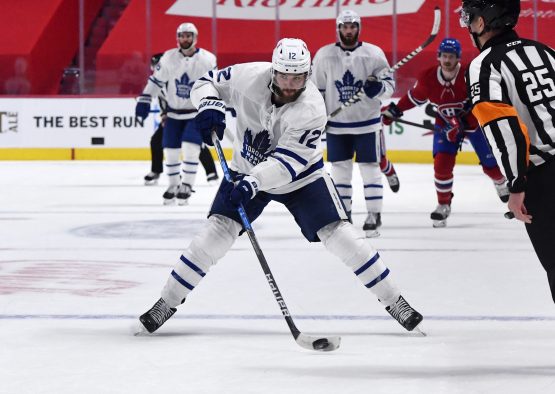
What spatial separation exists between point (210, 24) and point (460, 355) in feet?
37.1

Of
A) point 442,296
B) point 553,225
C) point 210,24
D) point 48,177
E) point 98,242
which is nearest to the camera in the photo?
point 553,225

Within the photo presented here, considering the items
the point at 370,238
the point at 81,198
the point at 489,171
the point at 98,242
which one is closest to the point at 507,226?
the point at 489,171

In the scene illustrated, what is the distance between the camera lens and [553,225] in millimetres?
2799

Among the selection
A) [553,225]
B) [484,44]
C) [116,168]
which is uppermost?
[484,44]

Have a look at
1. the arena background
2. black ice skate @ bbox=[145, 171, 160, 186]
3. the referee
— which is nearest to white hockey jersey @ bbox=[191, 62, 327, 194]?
the referee

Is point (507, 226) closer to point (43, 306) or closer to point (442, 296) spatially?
point (442, 296)

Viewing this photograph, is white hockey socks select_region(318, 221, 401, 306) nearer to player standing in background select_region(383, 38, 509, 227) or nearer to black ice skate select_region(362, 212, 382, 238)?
black ice skate select_region(362, 212, 382, 238)

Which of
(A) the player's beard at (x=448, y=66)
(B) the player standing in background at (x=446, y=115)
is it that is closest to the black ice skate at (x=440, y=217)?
(B) the player standing in background at (x=446, y=115)

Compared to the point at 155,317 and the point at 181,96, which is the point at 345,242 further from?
the point at 181,96

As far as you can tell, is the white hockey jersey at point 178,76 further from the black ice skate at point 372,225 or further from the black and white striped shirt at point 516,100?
the black and white striped shirt at point 516,100

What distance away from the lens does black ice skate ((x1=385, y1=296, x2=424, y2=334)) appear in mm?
3469

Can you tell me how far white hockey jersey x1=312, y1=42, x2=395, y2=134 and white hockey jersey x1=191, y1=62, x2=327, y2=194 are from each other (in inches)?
107

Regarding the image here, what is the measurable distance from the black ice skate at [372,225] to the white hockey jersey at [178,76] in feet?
6.96

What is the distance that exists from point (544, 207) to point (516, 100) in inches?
10.6
